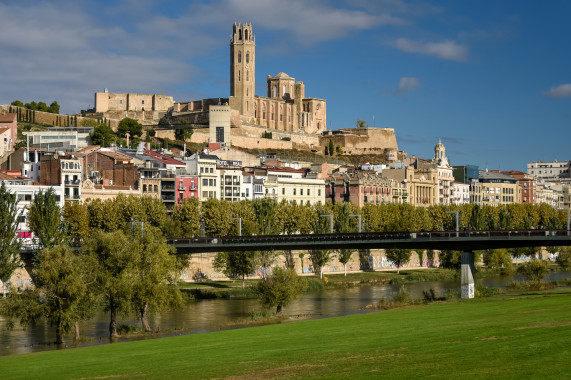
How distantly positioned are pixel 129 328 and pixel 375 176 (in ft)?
311

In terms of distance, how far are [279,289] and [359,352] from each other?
1194 inches

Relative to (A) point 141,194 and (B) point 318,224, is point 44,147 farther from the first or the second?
(B) point 318,224

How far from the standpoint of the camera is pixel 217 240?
78.0 metres

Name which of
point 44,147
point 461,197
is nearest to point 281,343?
point 44,147

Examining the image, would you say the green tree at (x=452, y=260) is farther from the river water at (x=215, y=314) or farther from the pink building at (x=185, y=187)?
the pink building at (x=185, y=187)

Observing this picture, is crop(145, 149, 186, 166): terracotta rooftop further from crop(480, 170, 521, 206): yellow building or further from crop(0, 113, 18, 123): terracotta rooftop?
crop(480, 170, 521, 206): yellow building

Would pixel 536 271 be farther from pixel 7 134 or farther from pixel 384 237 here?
pixel 7 134

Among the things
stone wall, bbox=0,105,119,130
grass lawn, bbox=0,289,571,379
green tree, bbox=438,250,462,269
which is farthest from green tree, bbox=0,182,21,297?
stone wall, bbox=0,105,119,130

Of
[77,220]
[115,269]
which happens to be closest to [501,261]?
[77,220]

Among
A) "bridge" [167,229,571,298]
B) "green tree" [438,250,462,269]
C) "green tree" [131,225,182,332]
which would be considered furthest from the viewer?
"green tree" [438,250,462,269]

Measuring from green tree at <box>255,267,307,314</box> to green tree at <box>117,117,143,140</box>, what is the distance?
113 metres

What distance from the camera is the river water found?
185ft

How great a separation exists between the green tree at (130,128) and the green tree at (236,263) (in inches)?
3338

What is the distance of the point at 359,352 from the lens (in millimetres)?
36469
